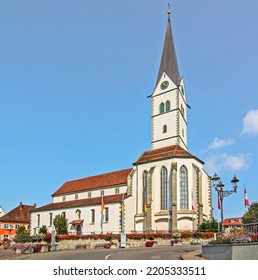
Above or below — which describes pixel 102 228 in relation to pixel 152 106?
below

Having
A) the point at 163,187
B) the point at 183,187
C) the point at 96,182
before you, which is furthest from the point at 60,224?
the point at 183,187

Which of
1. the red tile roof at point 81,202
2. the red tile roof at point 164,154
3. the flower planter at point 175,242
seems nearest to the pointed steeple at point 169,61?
the red tile roof at point 164,154

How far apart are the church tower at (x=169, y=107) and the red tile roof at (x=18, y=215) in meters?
35.7

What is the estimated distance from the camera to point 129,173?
2258 inches

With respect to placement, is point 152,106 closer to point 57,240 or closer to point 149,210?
point 149,210

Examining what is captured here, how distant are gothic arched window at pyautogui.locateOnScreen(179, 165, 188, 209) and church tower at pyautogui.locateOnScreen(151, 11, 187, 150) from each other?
678 cm

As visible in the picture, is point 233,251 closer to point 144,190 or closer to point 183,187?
point 183,187

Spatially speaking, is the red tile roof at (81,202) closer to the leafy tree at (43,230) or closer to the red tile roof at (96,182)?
the red tile roof at (96,182)

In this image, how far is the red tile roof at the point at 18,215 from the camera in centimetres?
7762

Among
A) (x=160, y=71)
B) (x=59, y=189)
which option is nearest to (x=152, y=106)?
(x=160, y=71)

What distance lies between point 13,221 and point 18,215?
2.57 m

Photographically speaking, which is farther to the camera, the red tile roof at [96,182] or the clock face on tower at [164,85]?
the clock face on tower at [164,85]

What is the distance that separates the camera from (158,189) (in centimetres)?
5097
